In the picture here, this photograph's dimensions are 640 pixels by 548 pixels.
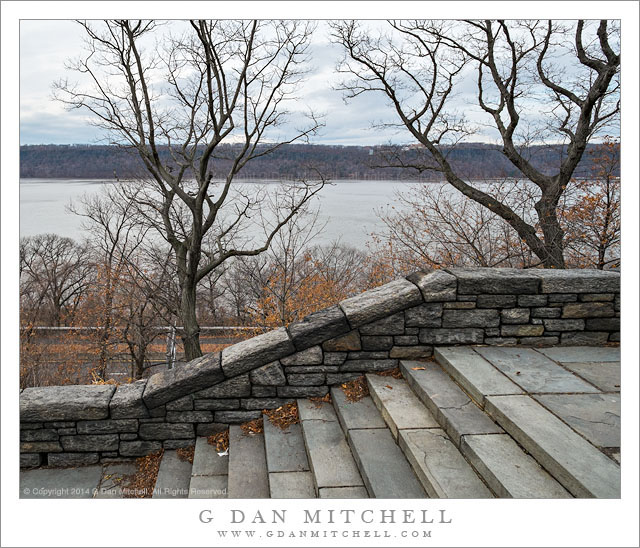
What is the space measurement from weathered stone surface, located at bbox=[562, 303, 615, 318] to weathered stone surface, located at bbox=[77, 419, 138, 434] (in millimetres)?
3579

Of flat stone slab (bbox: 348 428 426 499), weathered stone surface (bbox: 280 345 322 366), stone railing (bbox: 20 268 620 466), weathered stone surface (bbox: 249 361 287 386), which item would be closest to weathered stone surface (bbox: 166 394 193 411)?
stone railing (bbox: 20 268 620 466)

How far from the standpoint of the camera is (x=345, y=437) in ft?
10.0

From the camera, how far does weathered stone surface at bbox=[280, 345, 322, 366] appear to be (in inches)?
138

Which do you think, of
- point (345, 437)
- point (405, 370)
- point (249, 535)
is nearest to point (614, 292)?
point (405, 370)

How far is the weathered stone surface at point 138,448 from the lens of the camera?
3.47 m

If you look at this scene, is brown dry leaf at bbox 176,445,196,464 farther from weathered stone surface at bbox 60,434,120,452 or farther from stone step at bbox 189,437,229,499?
weathered stone surface at bbox 60,434,120,452

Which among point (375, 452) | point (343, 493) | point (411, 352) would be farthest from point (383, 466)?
point (411, 352)

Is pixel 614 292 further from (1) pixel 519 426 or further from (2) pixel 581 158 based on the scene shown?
(2) pixel 581 158

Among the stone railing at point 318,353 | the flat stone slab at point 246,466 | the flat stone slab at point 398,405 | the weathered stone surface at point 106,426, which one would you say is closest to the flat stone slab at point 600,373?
the stone railing at point 318,353

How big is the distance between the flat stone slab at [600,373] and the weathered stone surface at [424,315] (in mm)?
995

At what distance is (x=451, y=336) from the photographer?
12.0ft

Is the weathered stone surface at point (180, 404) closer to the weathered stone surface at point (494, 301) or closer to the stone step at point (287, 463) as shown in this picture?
the stone step at point (287, 463)

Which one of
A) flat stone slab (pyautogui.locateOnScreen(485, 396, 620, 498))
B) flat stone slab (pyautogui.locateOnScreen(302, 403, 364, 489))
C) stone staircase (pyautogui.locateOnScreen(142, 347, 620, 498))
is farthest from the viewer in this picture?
flat stone slab (pyautogui.locateOnScreen(302, 403, 364, 489))

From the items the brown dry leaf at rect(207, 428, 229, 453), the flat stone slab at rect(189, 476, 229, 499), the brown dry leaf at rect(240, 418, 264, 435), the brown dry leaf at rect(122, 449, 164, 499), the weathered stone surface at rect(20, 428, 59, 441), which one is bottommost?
the brown dry leaf at rect(122, 449, 164, 499)
